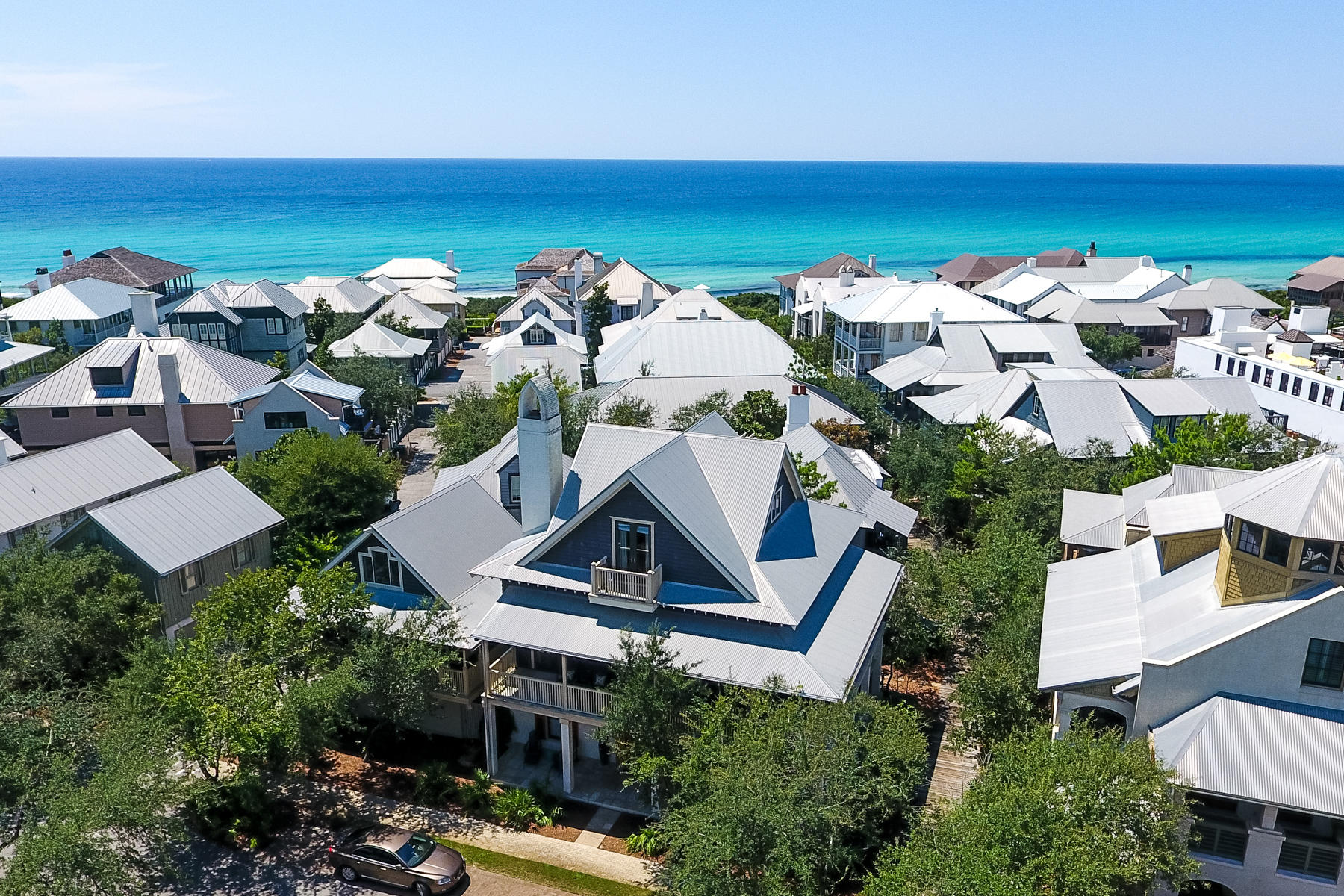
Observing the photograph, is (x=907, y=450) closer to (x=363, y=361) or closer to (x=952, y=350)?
(x=952, y=350)

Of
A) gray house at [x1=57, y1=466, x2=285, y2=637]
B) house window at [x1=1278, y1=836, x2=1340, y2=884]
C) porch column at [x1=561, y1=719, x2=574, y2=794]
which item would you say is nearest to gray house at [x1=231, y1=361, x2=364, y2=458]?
gray house at [x1=57, y1=466, x2=285, y2=637]

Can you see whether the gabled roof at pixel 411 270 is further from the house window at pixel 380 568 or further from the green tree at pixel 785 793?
the green tree at pixel 785 793

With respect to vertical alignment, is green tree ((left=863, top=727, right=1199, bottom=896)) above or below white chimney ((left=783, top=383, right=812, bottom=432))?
below

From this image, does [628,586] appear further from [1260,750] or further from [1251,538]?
[1251,538]

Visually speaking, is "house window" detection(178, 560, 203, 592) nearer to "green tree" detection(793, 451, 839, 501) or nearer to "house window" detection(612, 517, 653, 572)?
"house window" detection(612, 517, 653, 572)

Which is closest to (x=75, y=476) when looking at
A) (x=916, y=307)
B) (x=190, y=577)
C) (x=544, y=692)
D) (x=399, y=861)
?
(x=190, y=577)

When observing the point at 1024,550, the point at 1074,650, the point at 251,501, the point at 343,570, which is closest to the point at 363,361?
the point at 251,501
